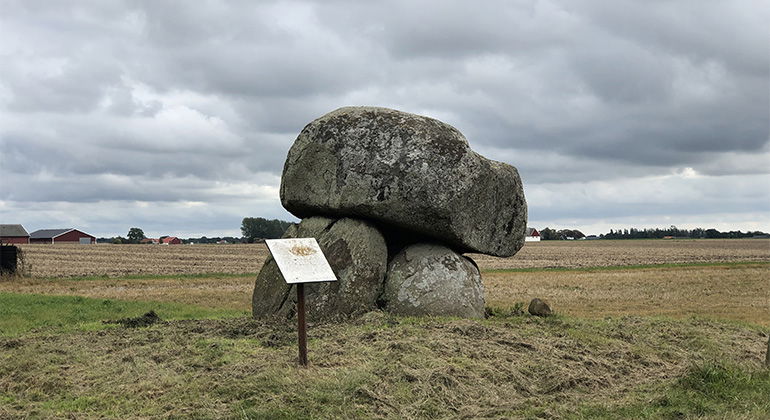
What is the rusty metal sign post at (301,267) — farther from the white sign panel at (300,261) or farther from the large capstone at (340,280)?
the large capstone at (340,280)

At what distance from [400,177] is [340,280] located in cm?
267

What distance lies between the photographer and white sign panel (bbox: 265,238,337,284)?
11.0 metres

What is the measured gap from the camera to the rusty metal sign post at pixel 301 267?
36.0 ft

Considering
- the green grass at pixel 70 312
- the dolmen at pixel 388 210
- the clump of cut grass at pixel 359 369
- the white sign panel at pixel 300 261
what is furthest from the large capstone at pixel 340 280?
the white sign panel at pixel 300 261

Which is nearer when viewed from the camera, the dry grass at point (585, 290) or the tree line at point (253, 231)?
the dry grass at point (585, 290)

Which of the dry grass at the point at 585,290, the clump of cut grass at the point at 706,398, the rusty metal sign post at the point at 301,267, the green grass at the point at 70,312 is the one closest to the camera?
the clump of cut grass at the point at 706,398

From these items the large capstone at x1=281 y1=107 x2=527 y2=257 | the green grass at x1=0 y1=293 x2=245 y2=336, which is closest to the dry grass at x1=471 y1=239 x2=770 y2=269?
the green grass at x1=0 y1=293 x2=245 y2=336

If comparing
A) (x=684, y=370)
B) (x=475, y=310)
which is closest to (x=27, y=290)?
(x=475, y=310)

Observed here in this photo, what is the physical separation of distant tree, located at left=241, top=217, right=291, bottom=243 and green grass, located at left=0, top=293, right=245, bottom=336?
94.6 m

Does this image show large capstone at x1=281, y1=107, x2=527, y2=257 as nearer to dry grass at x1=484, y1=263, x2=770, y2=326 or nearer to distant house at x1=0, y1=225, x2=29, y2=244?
dry grass at x1=484, y1=263, x2=770, y2=326

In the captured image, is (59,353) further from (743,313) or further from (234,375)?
(743,313)

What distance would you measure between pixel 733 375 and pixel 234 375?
7.42m

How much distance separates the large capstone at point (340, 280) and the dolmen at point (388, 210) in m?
0.02

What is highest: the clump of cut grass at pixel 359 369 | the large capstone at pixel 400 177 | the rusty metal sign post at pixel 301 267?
the large capstone at pixel 400 177
